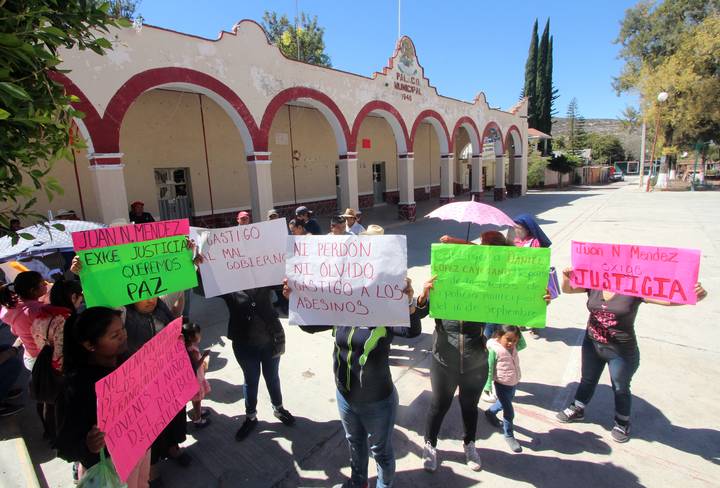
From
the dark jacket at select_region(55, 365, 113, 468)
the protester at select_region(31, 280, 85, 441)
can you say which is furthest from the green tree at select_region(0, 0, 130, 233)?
the protester at select_region(31, 280, 85, 441)

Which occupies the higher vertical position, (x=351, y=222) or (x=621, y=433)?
(x=351, y=222)

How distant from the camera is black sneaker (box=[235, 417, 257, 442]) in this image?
3.21m

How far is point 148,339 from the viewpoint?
115 inches

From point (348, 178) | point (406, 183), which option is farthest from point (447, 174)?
point (348, 178)

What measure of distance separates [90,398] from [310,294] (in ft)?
4.28

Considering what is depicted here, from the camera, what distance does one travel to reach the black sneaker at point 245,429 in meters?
3.21

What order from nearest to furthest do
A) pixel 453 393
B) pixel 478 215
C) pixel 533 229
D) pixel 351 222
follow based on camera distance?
1. pixel 453 393
2. pixel 533 229
3. pixel 478 215
4. pixel 351 222

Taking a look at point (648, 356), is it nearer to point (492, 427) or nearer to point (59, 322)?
point (492, 427)

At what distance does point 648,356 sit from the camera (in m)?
4.32

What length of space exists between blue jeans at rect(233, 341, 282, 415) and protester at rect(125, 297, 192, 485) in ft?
1.76

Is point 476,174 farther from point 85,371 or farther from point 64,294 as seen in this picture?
point 85,371

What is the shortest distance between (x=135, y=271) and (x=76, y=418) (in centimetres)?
104

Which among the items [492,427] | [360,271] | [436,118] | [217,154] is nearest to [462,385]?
[492,427]

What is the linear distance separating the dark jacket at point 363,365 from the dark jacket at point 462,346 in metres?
0.48
